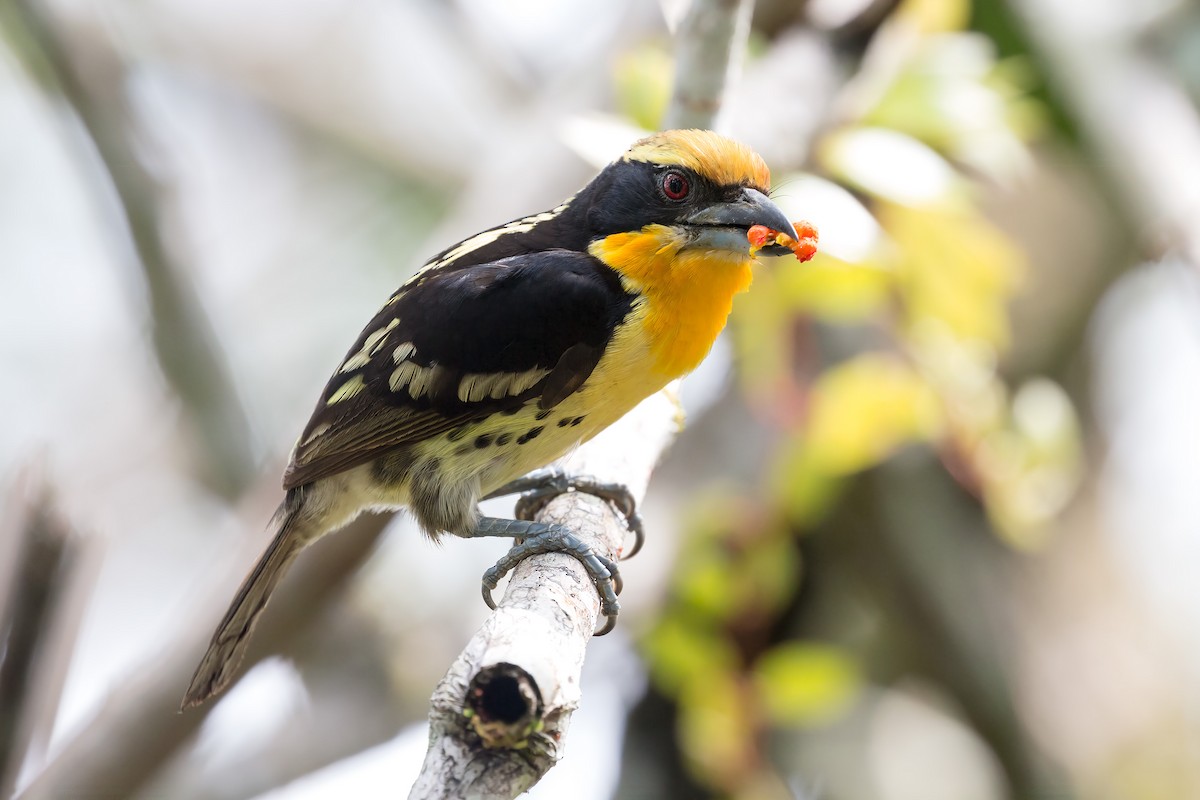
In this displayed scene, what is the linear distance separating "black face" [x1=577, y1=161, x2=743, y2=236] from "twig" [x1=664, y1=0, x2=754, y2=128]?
0.20 m

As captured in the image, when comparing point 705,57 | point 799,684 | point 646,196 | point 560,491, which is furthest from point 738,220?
point 799,684

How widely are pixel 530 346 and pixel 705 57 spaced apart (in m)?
0.84

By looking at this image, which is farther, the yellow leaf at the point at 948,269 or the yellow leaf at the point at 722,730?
the yellow leaf at the point at 722,730

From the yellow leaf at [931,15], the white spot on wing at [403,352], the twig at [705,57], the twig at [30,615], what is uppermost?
the yellow leaf at [931,15]

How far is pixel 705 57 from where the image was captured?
3.00 metres

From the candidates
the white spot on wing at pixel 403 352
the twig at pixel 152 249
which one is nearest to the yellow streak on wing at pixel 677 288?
the white spot on wing at pixel 403 352

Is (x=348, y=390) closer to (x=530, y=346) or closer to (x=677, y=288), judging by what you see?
(x=530, y=346)

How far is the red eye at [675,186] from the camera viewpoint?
3.13m

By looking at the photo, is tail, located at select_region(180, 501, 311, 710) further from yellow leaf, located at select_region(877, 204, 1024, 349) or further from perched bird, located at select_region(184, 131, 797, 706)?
yellow leaf, located at select_region(877, 204, 1024, 349)

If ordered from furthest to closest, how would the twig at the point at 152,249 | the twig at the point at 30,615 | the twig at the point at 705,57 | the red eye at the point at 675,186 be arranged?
the twig at the point at 152,249 < the red eye at the point at 675,186 < the twig at the point at 705,57 < the twig at the point at 30,615

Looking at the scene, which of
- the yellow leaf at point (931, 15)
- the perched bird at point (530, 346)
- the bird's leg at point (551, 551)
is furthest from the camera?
the yellow leaf at point (931, 15)

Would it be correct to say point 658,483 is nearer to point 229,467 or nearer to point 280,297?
point 229,467

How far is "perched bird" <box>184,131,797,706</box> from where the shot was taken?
9.91 feet

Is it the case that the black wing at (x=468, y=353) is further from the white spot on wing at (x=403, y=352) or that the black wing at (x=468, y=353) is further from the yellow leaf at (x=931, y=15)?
the yellow leaf at (x=931, y=15)
